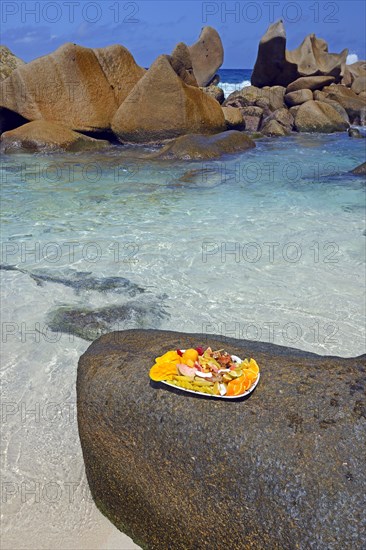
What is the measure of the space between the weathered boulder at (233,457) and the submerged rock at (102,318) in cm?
202

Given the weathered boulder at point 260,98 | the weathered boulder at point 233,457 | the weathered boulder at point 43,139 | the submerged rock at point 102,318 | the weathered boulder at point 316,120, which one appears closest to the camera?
the weathered boulder at point 233,457

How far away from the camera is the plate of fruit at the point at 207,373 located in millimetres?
2979

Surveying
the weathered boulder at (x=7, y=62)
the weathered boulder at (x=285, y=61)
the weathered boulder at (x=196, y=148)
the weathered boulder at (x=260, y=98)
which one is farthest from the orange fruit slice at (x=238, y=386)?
the weathered boulder at (x=285, y=61)

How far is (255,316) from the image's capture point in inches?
230

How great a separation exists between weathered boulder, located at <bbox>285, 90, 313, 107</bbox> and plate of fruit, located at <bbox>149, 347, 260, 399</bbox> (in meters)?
24.0

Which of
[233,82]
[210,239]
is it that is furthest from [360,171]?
[233,82]

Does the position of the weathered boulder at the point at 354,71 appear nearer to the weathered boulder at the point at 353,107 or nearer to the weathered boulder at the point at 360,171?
the weathered boulder at the point at 353,107

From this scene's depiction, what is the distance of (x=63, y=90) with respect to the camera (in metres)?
17.2

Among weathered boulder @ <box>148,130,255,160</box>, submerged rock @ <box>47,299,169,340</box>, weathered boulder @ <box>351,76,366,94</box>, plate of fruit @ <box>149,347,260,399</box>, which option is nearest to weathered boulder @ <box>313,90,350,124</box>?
weathered boulder @ <box>351,76,366,94</box>

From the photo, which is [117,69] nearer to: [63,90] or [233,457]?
[63,90]

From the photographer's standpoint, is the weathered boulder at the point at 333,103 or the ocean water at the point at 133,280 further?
the weathered boulder at the point at 333,103

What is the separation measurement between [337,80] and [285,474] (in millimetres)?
30203

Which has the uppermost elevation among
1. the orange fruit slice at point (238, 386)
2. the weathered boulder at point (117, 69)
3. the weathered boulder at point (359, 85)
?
the weathered boulder at point (117, 69)

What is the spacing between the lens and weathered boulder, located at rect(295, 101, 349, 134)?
74.2ft
